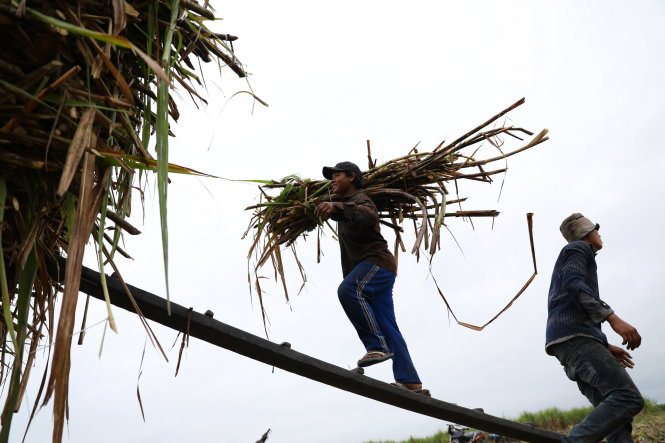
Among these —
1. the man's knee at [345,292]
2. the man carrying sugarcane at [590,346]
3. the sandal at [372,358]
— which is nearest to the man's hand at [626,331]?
the man carrying sugarcane at [590,346]

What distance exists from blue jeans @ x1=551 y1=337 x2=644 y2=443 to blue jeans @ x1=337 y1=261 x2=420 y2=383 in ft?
3.01

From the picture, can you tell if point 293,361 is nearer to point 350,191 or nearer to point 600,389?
point 350,191

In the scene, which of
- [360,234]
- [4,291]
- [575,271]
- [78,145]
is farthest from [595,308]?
[4,291]

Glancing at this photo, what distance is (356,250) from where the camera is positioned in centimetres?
438

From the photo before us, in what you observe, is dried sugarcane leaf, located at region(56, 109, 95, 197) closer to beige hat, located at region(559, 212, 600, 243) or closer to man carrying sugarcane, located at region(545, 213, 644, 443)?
man carrying sugarcane, located at region(545, 213, 644, 443)

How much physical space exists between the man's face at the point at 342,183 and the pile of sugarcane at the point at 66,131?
169cm

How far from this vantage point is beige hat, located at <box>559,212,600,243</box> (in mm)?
4566

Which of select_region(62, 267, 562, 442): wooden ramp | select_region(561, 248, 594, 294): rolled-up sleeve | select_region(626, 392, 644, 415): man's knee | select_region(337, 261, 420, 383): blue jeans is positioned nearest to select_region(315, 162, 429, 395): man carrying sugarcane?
select_region(337, 261, 420, 383): blue jeans

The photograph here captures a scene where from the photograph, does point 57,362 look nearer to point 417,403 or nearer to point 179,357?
point 179,357

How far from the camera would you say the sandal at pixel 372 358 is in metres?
3.93

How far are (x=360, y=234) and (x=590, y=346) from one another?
148cm

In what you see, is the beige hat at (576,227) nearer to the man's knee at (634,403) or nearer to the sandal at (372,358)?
the man's knee at (634,403)

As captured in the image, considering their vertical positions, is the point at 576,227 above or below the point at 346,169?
below

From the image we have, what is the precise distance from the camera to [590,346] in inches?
161
